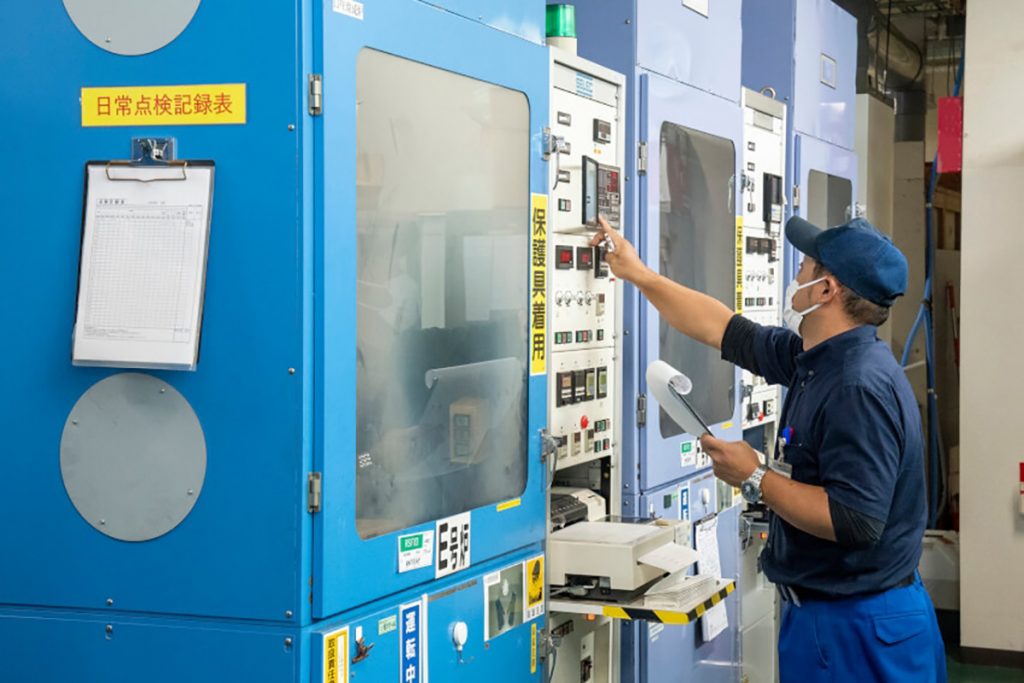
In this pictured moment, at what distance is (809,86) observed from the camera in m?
5.19

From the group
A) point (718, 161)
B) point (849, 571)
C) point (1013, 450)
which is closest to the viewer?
point (849, 571)

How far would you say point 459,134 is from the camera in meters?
2.66

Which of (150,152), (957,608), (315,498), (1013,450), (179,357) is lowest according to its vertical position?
(957,608)

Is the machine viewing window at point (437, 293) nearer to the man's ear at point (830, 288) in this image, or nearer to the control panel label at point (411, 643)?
the control panel label at point (411, 643)

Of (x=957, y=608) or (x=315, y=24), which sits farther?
(x=957, y=608)

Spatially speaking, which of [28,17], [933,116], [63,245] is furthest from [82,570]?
[933,116]

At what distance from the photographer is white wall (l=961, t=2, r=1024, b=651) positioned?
6.02 meters

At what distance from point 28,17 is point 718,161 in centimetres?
241

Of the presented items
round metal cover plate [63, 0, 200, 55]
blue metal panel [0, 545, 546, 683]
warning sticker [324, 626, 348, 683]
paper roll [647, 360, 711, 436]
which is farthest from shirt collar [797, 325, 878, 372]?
round metal cover plate [63, 0, 200, 55]

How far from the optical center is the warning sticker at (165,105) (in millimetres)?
2178

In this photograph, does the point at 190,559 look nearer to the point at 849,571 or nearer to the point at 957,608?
the point at 849,571

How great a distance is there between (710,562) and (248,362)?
2272 mm

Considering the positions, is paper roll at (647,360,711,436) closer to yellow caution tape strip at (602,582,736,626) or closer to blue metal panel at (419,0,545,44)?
yellow caution tape strip at (602,582,736,626)

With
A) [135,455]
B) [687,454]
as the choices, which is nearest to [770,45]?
[687,454]
